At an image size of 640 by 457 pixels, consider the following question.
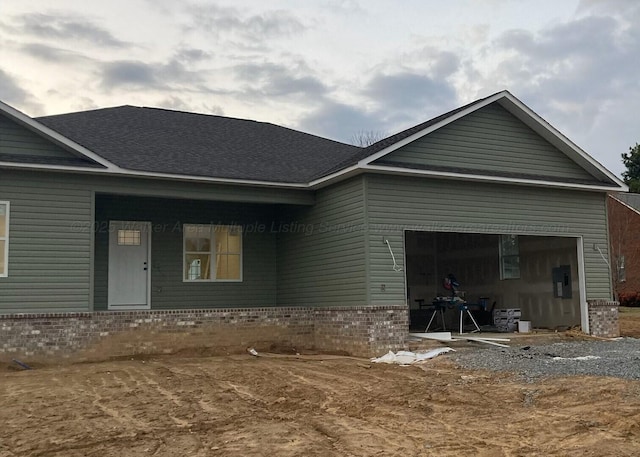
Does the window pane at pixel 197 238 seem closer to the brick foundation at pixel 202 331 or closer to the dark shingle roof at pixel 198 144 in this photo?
the dark shingle roof at pixel 198 144

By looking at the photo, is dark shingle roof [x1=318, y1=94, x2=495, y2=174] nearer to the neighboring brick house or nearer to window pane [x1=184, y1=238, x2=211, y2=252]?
window pane [x1=184, y1=238, x2=211, y2=252]

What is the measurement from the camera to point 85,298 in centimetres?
1277

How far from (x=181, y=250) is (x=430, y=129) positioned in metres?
6.28

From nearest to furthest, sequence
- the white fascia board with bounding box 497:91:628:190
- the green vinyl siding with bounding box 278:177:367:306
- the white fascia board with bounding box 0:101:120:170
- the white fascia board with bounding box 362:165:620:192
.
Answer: the white fascia board with bounding box 0:101:120:170 < the white fascia board with bounding box 362:165:620:192 < the green vinyl siding with bounding box 278:177:367:306 < the white fascia board with bounding box 497:91:628:190

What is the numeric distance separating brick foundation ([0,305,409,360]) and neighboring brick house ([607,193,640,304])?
74.2ft

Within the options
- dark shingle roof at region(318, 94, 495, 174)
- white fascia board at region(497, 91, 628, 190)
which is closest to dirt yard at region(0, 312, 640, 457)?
dark shingle roof at region(318, 94, 495, 174)

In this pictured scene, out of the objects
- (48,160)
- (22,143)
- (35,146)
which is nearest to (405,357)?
(48,160)

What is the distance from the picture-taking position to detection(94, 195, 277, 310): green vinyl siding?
49.3 ft

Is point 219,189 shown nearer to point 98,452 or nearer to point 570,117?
point 98,452

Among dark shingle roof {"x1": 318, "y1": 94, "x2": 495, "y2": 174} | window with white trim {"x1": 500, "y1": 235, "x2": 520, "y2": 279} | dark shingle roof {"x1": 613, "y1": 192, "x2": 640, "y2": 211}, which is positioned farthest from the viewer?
dark shingle roof {"x1": 613, "y1": 192, "x2": 640, "y2": 211}

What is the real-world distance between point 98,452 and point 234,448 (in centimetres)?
122

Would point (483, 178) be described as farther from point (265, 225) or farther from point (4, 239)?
point (4, 239)

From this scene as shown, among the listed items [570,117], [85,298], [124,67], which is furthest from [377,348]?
[570,117]

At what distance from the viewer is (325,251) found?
14750 millimetres
